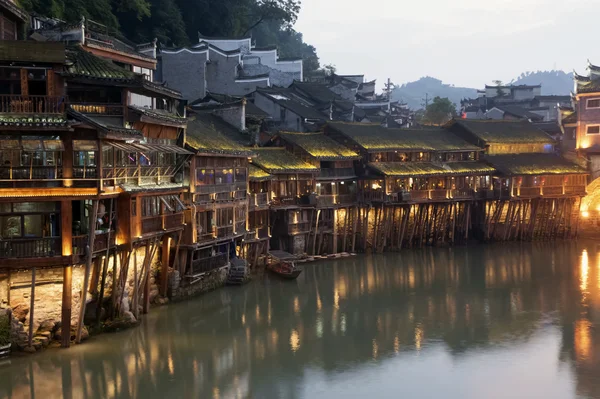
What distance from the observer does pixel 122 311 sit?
32312 mm

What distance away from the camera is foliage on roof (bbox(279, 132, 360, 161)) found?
55562mm

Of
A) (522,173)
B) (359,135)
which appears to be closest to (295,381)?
(359,135)

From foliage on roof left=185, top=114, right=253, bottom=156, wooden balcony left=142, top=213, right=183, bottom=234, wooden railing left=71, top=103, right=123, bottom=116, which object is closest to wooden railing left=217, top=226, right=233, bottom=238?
foliage on roof left=185, top=114, right=253, bottom=156

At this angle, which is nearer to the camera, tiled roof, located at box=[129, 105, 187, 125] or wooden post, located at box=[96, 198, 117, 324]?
wooden post, located at box=[96, 198, 117, 324]

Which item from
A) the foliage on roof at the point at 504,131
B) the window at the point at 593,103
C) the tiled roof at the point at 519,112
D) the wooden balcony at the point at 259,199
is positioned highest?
the tiled roof at the point at 519,112

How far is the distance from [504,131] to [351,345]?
44175mm

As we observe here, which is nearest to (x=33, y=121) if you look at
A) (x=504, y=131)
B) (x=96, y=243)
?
(x=96, y=243)

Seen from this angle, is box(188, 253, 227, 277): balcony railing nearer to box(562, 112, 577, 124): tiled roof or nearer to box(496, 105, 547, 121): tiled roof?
box(562, 112, 577, 124): tiled roof

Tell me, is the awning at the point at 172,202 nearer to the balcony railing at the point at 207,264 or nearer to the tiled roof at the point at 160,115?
Result: the balcony railing at the point at 207,264

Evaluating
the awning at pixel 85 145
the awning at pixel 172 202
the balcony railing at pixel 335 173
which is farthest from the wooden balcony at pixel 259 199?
the awning at pixel 85 145

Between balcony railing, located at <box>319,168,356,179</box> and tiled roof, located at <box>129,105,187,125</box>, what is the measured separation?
19340mm

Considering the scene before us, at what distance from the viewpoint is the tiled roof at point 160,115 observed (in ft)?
109

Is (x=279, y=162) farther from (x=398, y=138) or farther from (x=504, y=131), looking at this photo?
(x=504, y=131)

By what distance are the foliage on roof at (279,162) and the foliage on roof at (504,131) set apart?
2117 cm
